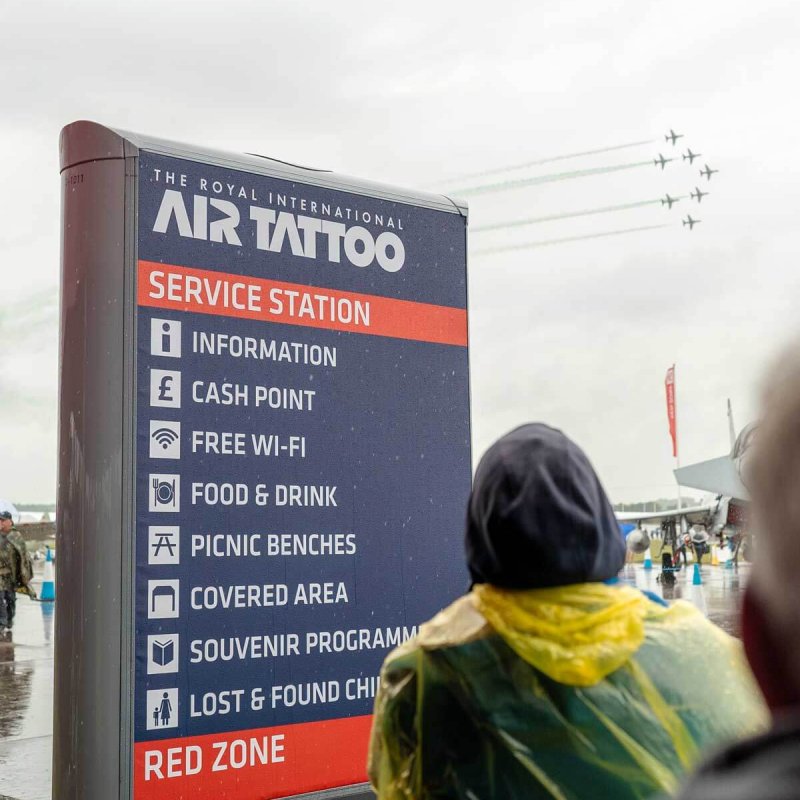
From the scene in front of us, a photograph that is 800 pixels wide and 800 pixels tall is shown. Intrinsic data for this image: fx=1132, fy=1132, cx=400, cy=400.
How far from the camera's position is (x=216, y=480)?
4383 millimetres

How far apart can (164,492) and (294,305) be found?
3.19 ft

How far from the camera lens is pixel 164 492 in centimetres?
425

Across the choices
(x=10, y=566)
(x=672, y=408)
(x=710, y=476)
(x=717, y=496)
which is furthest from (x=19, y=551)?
(x=672, y=408)

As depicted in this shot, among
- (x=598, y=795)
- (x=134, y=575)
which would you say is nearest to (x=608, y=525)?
(x=598, y=795)

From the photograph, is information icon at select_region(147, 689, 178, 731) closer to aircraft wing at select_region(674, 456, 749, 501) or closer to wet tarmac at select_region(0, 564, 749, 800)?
wet tarmac at select_region(0, 564, 749, 800)

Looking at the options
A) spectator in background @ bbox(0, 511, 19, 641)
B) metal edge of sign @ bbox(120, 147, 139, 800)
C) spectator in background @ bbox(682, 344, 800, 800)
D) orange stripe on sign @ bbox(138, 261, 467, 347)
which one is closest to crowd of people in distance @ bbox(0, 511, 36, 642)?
spectator in background @ bbox(0, 511, 19, 641)

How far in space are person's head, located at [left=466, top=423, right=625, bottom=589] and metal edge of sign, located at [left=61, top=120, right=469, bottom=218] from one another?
2816 mm

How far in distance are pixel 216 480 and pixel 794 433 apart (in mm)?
3655

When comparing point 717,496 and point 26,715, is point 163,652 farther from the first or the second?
point 717,496

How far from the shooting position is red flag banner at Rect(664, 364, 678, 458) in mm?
77688

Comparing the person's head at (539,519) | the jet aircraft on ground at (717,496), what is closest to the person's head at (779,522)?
the person's head at (539,519)

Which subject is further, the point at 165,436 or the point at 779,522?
the point at 165,436

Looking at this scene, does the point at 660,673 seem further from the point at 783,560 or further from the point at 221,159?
the point at 221,159

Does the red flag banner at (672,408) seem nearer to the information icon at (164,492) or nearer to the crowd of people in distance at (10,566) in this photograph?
the crowd of people in distance at (10,566)
